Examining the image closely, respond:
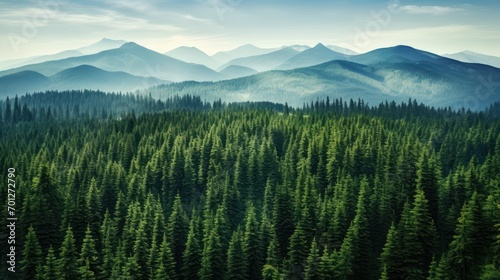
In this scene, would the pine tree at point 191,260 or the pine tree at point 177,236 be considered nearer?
the pine tree at point 191,260

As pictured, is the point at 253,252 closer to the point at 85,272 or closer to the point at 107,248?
the point at 107,248

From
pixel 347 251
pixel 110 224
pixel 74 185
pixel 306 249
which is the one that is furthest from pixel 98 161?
pixel 347 251

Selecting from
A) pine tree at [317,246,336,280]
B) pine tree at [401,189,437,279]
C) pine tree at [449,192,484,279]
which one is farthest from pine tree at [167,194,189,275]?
pine tree at [449,192,484,279]

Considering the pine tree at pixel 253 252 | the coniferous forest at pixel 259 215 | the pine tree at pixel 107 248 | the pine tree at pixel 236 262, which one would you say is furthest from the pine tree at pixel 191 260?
the pine tree at pixel 107 248

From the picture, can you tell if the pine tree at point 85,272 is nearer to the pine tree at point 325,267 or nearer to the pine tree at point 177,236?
the pine tree at point 177,236

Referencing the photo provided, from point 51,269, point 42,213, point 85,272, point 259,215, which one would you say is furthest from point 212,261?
point 259,215

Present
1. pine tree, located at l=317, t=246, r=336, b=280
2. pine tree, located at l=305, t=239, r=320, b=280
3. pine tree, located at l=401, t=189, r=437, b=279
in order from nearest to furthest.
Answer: pine tree, located at l=401, t=189, r=437, b=279, pine tree, located at l=317, t=246, r=336, b=280, pine tree, located at l=305, t=239, r=320, b=280

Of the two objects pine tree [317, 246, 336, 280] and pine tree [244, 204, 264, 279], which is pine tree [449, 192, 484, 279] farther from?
pine tree [244, 204, 264, 279]

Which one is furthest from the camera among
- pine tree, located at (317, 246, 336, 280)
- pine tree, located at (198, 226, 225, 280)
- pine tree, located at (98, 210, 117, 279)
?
pine tree, located at (198, 226, 225, 280)

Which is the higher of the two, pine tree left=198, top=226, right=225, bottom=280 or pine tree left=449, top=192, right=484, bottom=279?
pine tree left=449, top=192, right=484, bottom=279

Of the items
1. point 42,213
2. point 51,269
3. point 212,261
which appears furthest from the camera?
point 42,213

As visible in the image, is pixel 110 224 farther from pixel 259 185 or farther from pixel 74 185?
pixel 259 185

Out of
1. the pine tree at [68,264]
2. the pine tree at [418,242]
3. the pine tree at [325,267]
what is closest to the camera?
the pine tree at [418,242]

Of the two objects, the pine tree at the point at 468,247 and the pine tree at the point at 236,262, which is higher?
the pine tree at the point at 468,247
